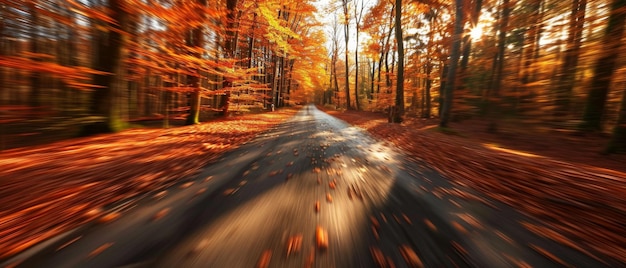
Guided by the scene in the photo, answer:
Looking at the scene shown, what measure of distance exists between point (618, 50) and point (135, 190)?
34.5 ft

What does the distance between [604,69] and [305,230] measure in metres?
11.0

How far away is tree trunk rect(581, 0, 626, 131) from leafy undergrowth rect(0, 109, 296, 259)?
9400mm

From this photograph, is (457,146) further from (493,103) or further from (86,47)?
(86,47)

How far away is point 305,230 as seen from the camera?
2.12 m

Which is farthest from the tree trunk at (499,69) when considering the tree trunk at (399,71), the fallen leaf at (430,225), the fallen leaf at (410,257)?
the fallen leaf at (410,257)

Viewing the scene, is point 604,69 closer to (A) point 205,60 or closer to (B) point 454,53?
(B) point 454,53

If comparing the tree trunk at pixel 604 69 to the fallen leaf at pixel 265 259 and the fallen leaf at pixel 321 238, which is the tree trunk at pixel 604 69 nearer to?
the fallen leaf at pixel 321 238

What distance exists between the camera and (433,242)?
1.99m

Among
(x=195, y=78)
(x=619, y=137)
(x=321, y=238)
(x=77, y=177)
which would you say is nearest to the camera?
(x=321, y=238)

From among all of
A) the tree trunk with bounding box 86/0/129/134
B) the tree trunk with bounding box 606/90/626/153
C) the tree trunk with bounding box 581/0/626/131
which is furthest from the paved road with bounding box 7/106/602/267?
the tree trunk with bounding box 581/0/626/131

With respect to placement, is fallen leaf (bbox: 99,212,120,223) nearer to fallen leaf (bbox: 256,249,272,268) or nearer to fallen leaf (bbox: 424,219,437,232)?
fallen leaf (bbox: 256,249,272,268)

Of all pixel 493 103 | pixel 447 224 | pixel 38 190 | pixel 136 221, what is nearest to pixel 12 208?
pixel 38 190

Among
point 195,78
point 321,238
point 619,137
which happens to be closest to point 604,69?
point 619,137

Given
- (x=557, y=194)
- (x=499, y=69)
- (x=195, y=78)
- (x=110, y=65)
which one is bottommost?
(x=557, y=194)
